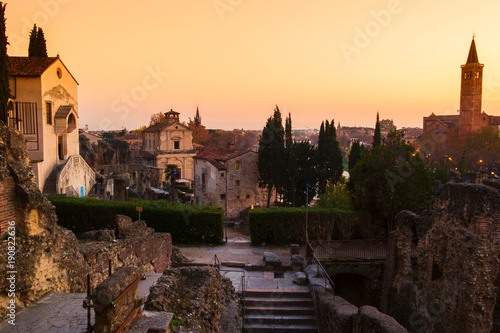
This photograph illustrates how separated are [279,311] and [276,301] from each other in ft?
1.47

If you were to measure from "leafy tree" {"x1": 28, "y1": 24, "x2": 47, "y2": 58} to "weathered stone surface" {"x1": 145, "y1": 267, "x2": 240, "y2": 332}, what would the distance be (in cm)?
2909

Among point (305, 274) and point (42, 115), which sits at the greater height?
point (42, 115)

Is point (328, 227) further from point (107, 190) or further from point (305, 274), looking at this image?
point (107, 190)

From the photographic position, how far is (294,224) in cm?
2134

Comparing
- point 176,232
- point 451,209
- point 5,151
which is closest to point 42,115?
point 176,232

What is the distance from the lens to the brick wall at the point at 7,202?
25.9 ft

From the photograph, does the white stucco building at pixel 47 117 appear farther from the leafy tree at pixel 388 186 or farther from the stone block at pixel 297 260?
the leafy tree at pixel 388 186

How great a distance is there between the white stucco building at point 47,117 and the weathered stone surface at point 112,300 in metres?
21.5

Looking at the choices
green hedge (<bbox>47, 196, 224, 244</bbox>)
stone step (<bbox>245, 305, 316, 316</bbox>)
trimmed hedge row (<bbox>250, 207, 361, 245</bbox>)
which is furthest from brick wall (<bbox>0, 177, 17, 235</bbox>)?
trimmed hedge row (<bbox>250, 207, 361, 245</bbox>)

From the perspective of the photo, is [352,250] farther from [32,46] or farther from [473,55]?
[473,55]

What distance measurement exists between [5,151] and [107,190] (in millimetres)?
25772

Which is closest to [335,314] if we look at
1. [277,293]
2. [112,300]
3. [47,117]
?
[277,293]

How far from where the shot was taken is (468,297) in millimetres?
10844

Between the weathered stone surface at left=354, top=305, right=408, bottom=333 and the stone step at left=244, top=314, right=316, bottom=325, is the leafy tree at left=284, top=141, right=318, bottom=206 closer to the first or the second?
the stone step at left=244, top=314, right=316, bottom=325
